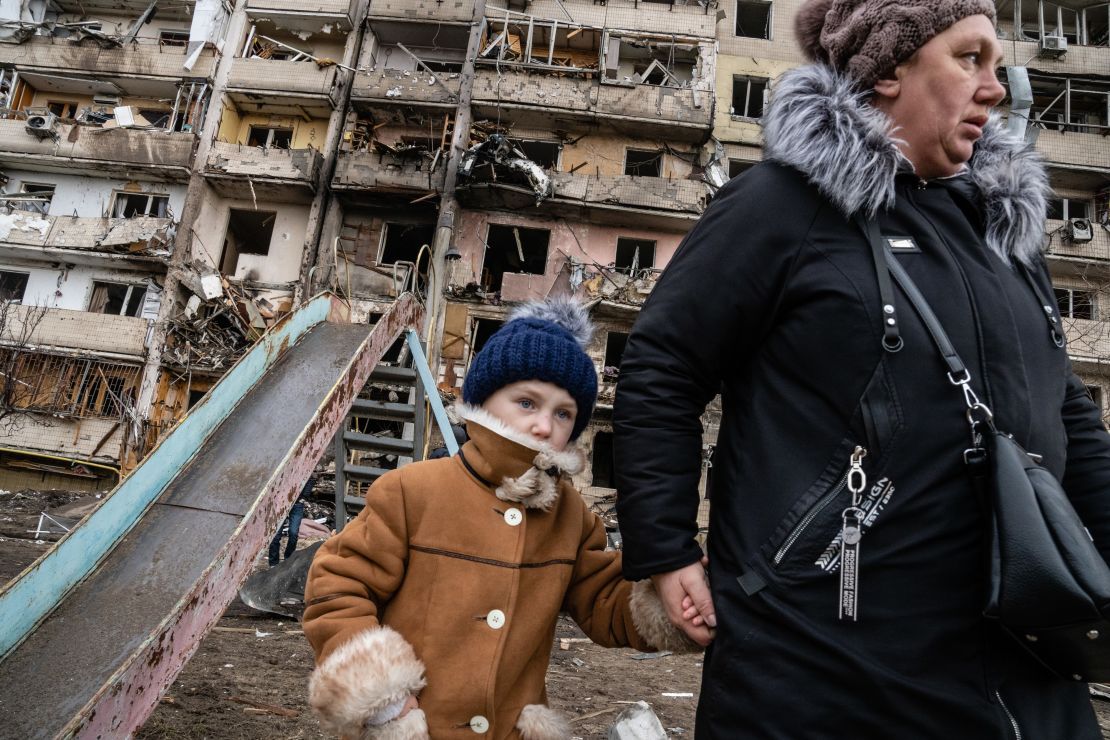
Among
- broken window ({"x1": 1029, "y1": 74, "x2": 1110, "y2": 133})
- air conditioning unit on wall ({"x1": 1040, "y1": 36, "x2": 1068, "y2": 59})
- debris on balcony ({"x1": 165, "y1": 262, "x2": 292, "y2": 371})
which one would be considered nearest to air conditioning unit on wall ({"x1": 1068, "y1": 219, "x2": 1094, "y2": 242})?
broken window ({"x1": 1029, "y1": 74, "x2": 1110, "y2": 133})

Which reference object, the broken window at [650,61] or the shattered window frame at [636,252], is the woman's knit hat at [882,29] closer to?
the shattered window frame at [636,252]

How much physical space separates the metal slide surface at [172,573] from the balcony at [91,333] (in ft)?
55.8

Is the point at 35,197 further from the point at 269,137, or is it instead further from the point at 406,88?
the point at 406,88

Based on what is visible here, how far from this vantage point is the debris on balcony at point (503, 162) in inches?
727

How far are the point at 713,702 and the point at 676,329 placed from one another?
0.76 metres

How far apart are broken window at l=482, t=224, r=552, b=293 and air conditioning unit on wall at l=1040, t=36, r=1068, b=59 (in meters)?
17.3

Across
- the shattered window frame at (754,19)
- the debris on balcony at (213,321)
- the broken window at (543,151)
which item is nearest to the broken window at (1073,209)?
the shattered window frame at (754,19)

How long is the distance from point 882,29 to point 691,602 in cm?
135

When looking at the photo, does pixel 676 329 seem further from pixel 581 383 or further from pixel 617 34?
pixel 617 34

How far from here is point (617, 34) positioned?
2067cm

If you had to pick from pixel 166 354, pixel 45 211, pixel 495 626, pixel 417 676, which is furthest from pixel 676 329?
pixel 45 211

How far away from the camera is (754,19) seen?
23.2 metres

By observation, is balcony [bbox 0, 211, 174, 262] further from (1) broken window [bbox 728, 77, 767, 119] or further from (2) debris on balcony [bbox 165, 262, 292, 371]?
(1) broken window [bbox 728, 77, 767, 119]

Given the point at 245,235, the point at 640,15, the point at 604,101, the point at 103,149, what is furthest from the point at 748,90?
the point at 103,149
